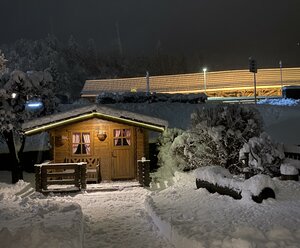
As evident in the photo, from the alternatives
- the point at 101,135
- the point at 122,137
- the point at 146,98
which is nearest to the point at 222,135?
the point at 122,137

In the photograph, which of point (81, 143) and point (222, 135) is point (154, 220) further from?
point (81, 143)

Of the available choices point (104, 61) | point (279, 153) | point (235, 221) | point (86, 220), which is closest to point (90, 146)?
point (86, 220)

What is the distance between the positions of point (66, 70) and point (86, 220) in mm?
65767

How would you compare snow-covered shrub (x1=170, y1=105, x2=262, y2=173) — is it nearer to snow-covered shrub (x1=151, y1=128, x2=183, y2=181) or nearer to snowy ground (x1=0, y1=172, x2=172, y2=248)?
snow-covered shrub (x1=151, y1=128, x2=183, y2=181)

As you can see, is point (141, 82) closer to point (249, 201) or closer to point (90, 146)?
point (90, 146)

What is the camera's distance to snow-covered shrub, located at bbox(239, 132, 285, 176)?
44.9ft

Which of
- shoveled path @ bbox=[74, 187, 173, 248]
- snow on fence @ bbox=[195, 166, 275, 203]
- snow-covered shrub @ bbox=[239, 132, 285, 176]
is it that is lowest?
shoveled path @ bbox=[74, 187, 173, 248]

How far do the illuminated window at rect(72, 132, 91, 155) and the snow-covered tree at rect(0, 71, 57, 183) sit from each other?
296 cm

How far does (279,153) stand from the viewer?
543 inches

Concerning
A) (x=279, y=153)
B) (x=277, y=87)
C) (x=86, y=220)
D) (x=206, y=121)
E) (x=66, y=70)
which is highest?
(x=66, y=70)

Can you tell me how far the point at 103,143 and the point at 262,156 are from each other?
6.74 metres

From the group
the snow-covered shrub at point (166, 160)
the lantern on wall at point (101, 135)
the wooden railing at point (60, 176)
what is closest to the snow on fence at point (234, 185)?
the snow-covered shrub at point (166, 160)

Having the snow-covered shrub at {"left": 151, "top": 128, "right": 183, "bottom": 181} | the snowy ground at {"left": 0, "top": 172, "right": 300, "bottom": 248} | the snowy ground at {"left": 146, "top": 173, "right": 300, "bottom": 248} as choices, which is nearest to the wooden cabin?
the snow-covered shrub at {"left": 151, "top": 128, "right": 183, "bottom": 181}

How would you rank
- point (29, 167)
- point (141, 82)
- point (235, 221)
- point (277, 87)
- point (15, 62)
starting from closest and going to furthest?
1. point (235, 221)
2. point (29, 167)
3. point (277, 87)
4. point (141, 82)
5. point (15, 62)
